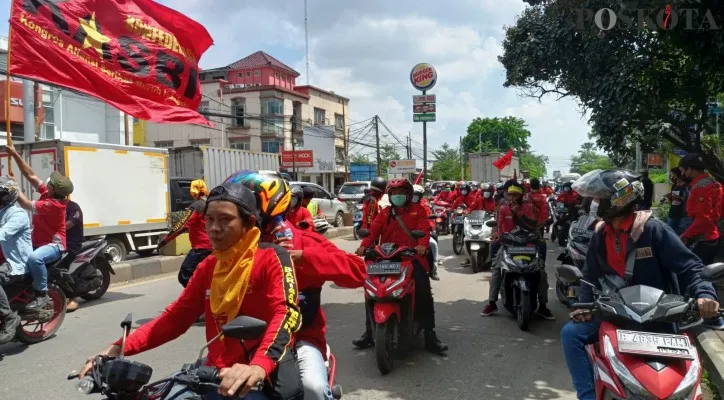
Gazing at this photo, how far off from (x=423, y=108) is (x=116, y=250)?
14169 millimetres

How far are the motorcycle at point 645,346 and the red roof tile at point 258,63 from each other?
48.2m

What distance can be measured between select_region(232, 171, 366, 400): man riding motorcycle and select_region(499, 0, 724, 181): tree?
13.6ft

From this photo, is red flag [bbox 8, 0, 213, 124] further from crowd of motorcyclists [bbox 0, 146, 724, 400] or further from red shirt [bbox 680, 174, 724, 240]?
red shirt [bbox 680, 174, 724, 240]

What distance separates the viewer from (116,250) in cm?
1132

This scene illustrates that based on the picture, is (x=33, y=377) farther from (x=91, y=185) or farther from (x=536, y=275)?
(x=91, y=185)

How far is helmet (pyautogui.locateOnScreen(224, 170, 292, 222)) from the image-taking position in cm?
253

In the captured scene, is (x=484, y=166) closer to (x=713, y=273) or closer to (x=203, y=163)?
(x=203, y=163)

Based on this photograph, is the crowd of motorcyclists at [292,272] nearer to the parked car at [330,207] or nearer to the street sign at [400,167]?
the parked car at [330,207]

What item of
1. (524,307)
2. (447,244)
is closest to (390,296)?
(524,307)

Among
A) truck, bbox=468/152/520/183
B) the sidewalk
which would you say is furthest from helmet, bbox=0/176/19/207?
truck, bbox=468/152/520/183

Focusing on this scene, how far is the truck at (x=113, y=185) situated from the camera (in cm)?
1036

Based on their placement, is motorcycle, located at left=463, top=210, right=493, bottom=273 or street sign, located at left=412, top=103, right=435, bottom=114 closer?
motorcycle, located at left=463, top=210, right=493, bottom=273

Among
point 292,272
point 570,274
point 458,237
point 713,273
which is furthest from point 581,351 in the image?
point 458,237

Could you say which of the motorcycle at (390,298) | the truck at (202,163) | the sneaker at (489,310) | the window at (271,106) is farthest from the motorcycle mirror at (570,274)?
the window at (271,106)
